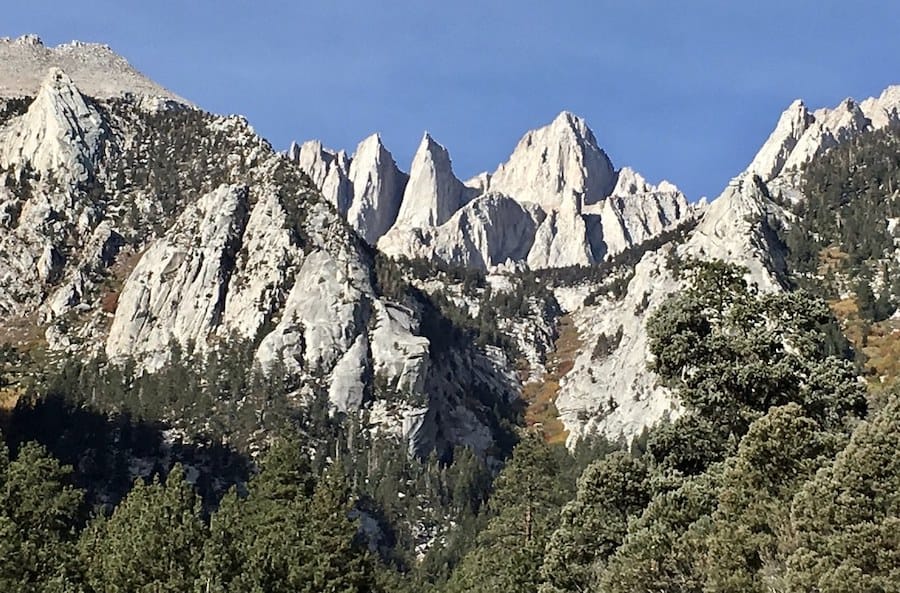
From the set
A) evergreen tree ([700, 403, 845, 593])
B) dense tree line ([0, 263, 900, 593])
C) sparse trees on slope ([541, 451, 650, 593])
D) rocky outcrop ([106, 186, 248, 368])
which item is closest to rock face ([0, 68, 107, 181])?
rocky outcrop ([106, 186, 248, 368])

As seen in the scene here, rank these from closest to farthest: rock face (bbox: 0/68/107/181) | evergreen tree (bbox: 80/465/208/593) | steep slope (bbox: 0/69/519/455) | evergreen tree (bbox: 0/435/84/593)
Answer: evergreen tree (bbox: 0/435/84/593) < evergreen tree (bbox: 80/465/208/593) < steep slope (bbox: 0/69/519/455) < rock face (bbox: 0/68/107/181)

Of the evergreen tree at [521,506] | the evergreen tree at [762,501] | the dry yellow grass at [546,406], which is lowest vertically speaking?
the evergreen tree at [762,501]

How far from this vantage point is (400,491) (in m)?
130

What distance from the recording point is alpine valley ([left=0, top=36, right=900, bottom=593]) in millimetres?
27750

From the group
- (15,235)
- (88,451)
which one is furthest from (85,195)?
(88,451)

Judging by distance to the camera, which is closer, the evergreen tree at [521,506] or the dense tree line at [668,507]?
the dense tree line at [668,507]

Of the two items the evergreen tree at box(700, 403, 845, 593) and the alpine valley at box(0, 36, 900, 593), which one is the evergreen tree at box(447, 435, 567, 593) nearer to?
the alpine valley at box(0, 36, 900, 593)

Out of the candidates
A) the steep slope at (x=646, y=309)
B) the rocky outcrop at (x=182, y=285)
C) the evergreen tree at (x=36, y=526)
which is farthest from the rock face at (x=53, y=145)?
the evergreen tree at (x=36, y=526)

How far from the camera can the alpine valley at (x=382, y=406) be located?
91.0 ft

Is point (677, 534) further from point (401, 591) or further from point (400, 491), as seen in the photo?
point (400, 491)

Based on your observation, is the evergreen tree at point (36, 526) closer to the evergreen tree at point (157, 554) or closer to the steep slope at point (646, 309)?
the evergreen tree at point (157, 554)

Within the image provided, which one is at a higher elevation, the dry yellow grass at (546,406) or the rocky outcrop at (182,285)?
the rocky outcrop at (182,285)

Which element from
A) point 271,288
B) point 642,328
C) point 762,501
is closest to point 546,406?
point 642,328

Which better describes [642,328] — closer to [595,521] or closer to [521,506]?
[521,506]
